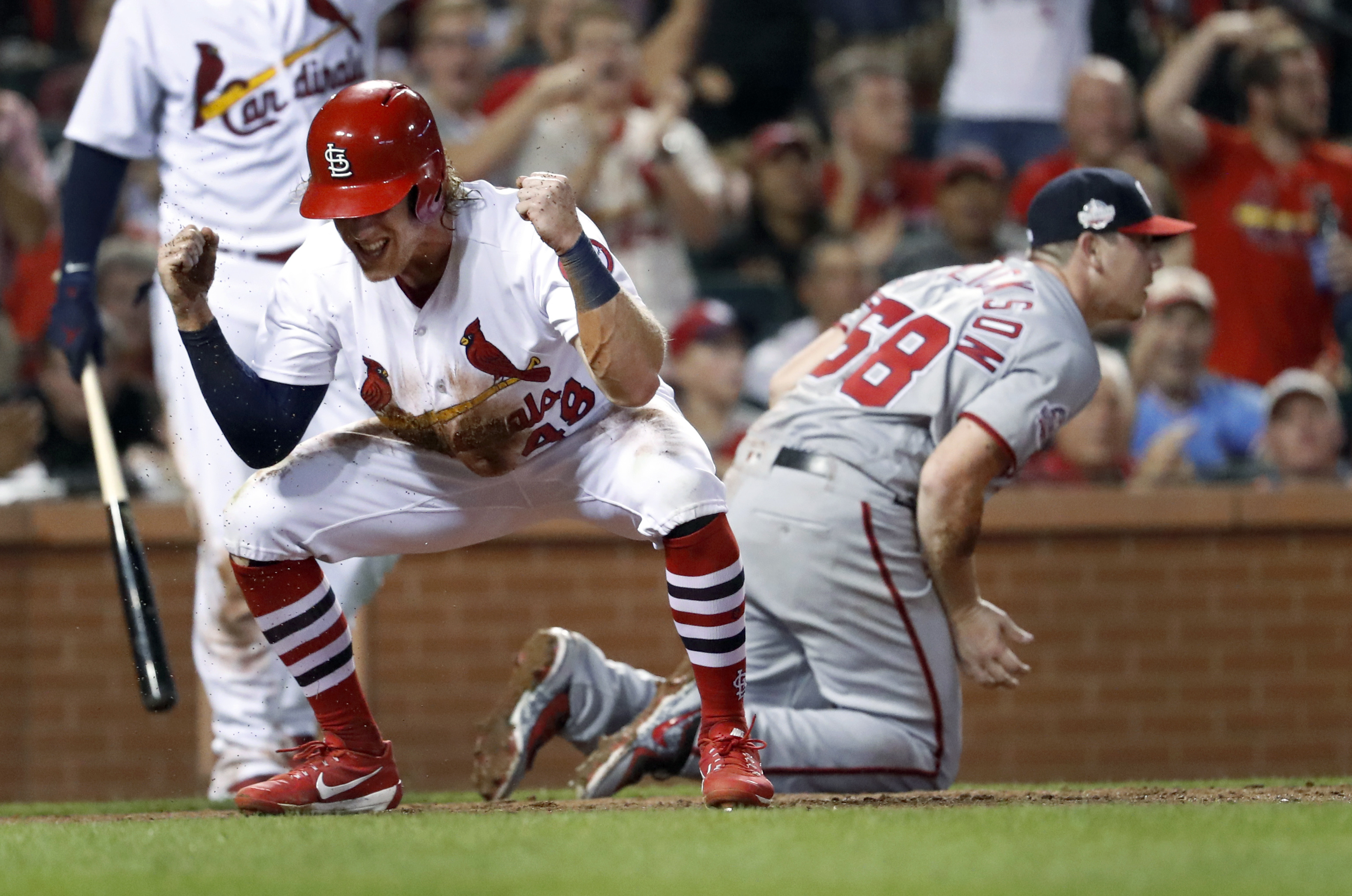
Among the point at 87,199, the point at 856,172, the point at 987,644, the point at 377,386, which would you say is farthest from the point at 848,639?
the point at 856,172

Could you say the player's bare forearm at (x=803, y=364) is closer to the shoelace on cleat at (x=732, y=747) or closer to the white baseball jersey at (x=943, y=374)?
the white baseball jersey at (x=943, y=374)

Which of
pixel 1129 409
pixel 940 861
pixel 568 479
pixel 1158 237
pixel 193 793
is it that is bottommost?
pixel 193 793

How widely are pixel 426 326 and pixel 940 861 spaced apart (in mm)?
1608

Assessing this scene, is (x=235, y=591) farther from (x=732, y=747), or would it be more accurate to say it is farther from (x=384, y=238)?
(x=732, y=747)

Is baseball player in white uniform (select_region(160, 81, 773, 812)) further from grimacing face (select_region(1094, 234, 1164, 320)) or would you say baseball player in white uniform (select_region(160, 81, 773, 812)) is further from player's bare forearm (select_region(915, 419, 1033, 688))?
grimacing face (select_region(1094, 234, 1164, 320))

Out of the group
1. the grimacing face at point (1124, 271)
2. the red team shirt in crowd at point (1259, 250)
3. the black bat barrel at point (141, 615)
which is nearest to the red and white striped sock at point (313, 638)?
the black bat barrel at point (141, 615)

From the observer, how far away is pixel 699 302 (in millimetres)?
7785

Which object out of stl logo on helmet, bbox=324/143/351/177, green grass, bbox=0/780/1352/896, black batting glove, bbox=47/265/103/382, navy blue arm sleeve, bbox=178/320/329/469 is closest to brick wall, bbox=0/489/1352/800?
black batting glove, bbox=47/265/103/382

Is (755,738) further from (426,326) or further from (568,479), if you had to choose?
(426,326)

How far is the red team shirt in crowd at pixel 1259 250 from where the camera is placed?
7.81 metres

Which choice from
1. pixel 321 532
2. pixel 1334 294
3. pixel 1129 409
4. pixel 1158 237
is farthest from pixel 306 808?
pixel 1334 294

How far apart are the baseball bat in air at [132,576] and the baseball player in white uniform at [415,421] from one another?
0.42 metres

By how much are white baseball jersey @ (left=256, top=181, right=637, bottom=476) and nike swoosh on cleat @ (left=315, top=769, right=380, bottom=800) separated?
72 centimetres

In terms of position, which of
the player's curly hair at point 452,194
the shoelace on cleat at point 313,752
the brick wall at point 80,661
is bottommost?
the brick wall at point 80,661
